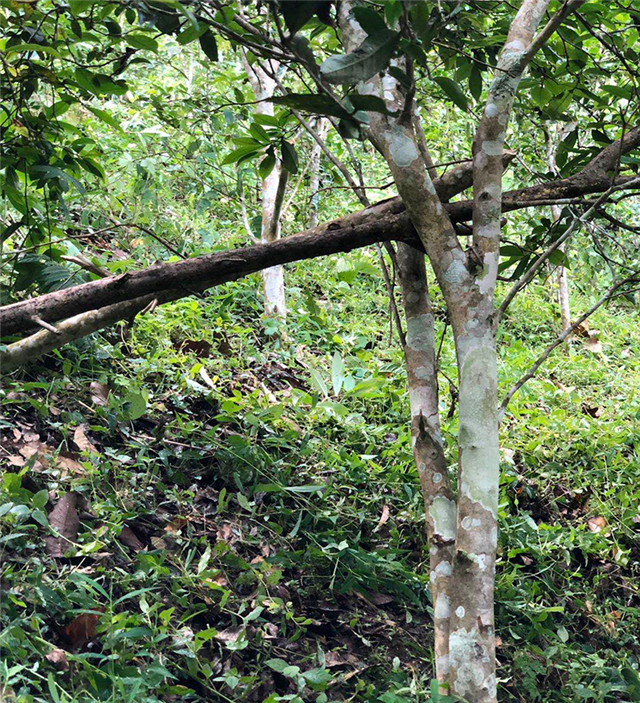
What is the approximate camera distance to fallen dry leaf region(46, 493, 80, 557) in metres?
2.17

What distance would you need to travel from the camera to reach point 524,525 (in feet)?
9.31

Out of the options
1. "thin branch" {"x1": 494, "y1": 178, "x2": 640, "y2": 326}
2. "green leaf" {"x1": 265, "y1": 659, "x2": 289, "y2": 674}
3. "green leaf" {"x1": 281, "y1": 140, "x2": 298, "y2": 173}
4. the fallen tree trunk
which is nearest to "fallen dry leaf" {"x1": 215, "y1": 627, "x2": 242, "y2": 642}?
"green leaf" {"x1": 265, "y1": 659, "x2": 289, "y2": 674}

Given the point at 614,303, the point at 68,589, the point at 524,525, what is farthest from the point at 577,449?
the point at 614,303

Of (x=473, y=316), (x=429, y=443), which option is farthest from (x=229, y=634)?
(x=473, y=316)

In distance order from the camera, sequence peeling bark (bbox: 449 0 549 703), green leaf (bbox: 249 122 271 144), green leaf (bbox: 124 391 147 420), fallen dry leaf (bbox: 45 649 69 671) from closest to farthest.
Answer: peeling bark (bbox: 449 0 549 703) < fallen dry leaf (bbox: 45 649 69 671) < green leaf (bbox: 249 122 271 144) < green leaf (bbox: 124 391 147 420)

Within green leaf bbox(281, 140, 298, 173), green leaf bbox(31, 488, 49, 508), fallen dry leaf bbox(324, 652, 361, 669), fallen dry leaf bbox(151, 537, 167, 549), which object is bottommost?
fallen dry leaf bbox(324, 652, 361, 669)

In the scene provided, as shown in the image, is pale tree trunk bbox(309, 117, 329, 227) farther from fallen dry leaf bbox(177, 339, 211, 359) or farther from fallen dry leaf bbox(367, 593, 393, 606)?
fallen dry leaf bbox(367, 593, 393, 606)

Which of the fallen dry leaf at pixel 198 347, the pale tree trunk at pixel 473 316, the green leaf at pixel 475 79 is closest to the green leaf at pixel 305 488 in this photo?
the pale tree trunk at pixel 473 316

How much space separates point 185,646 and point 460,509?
0.87 m

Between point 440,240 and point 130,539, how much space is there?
1.39 meters

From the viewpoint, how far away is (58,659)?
1.81 metres

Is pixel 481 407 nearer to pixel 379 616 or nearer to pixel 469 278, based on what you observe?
pixel 469 278

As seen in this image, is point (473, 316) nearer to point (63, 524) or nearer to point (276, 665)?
Result: point (276, 665)

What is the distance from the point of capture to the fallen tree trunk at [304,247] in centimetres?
212
